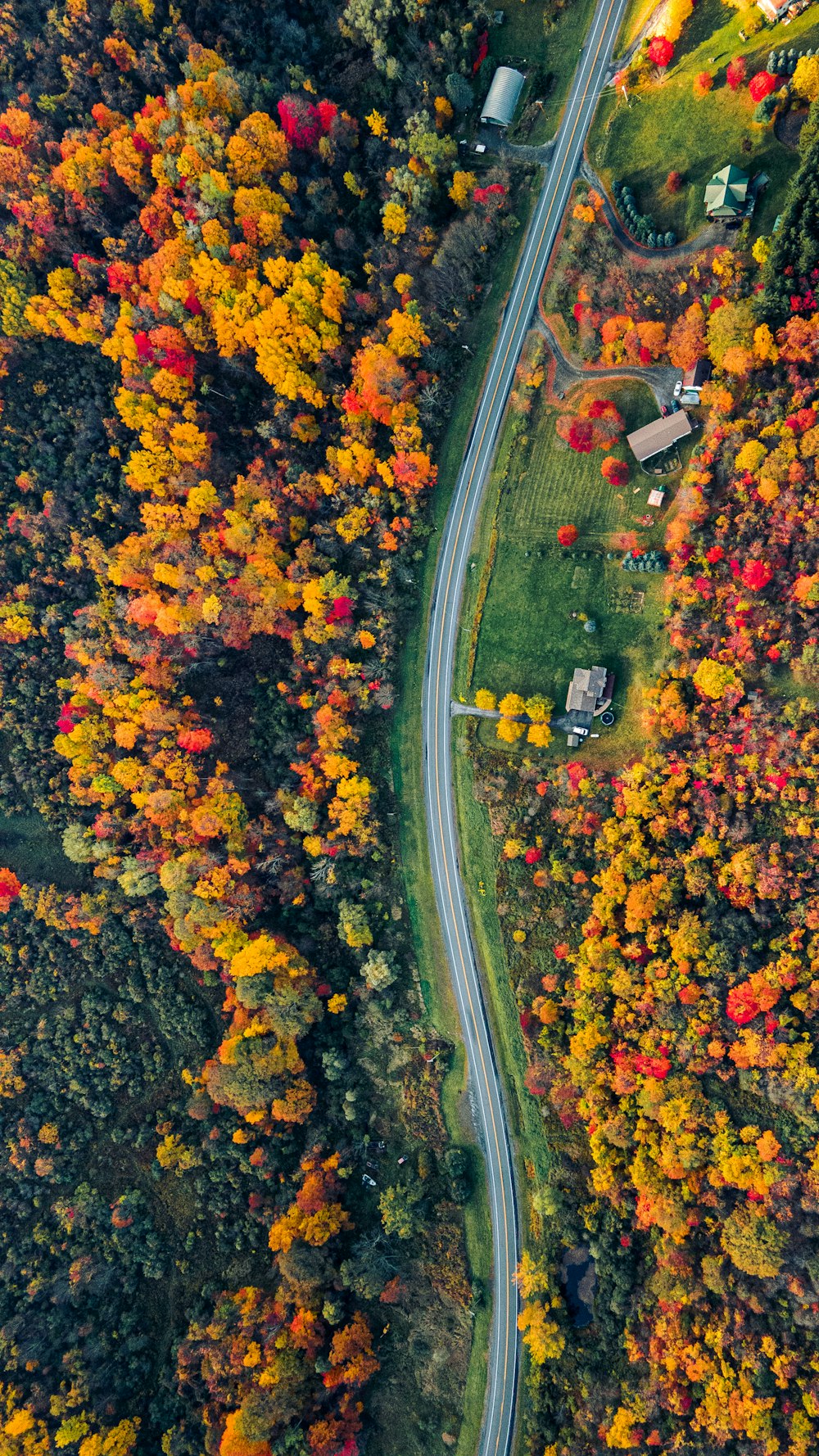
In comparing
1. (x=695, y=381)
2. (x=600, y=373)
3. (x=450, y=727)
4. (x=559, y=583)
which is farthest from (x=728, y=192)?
(x=450, y=727)

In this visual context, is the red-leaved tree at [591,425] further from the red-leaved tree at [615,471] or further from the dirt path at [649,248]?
the dirt path at [649,248]

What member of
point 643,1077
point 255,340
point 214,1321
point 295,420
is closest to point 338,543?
point 295,420

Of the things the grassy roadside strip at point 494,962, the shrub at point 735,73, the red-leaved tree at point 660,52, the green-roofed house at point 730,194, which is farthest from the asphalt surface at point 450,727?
the green-roofed house at point 730,194

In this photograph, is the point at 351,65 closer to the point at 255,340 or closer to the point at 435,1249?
the point at 255,340

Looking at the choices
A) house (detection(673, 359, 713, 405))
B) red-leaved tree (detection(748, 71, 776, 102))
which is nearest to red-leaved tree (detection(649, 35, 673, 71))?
red-leaved tree (detection(748, 71, 776, 102))

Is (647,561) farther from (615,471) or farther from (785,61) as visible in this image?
(785,61)
